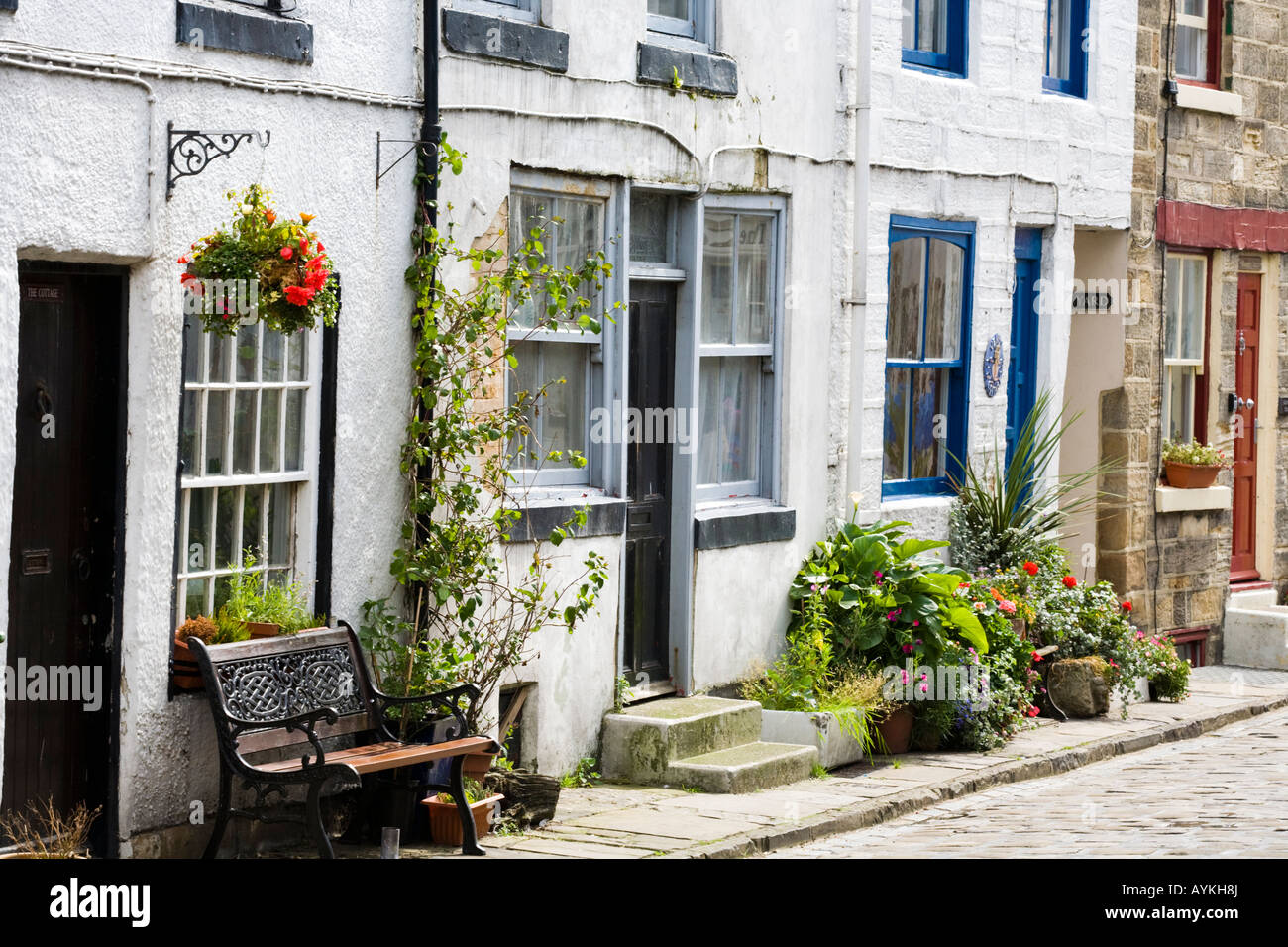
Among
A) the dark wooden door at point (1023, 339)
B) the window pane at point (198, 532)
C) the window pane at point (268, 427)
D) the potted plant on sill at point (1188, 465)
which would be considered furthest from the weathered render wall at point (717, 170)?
the potted plant on sill at point (1188, 465)

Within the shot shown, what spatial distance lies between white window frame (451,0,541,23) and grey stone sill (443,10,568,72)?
0.17 feet

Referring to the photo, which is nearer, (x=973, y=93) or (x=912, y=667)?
(x=912, y=667)

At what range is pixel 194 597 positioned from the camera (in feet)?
26.9

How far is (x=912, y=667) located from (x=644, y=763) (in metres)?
1.95

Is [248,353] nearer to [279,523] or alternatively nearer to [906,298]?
[279,523]

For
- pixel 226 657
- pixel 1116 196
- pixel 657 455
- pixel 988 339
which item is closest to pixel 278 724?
pixel 226 657

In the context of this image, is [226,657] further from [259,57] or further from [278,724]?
[259,57]

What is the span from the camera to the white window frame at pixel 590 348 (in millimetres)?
9938

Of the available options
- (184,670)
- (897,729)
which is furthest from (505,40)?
(897,729)

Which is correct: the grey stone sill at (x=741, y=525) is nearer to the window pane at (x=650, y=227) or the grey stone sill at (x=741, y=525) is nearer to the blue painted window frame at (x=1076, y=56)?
the window pane at (x=650, y=227)

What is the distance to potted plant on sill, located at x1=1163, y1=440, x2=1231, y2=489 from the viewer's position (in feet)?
50.2

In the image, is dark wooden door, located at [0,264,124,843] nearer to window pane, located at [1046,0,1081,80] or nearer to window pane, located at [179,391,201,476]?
window pane, located at [179,391,201,476]

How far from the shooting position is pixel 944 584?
1160 centimetres
